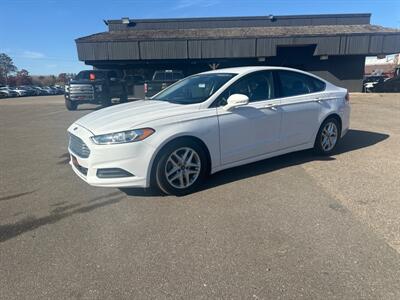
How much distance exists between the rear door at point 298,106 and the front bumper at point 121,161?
232cm

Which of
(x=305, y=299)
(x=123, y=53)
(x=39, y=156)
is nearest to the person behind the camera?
(x=305, y=299)

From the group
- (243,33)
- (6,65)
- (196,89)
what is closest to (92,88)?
(196,89)

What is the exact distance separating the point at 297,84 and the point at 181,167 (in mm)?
2600

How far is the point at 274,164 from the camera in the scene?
5.20 m

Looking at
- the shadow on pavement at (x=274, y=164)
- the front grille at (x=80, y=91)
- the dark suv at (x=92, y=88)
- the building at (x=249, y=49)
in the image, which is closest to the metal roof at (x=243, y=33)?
the building at (x=249, y=49)

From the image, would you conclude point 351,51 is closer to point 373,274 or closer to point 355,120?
point 355,120

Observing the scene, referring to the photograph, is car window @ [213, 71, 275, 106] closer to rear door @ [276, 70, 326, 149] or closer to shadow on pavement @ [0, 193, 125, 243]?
rear door @ [276, 70, 326, 149]

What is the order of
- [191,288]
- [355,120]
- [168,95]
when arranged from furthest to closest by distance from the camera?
[355,120] < [168,95] < [191,288]

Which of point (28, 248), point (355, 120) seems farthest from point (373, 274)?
point (355, 120)

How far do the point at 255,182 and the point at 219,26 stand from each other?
2652cm

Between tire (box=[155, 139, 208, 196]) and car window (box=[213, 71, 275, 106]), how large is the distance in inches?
A: 30.1

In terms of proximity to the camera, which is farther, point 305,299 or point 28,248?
point 28,248

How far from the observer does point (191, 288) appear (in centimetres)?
231

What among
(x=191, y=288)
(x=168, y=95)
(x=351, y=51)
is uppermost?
(x=351, y=51)
